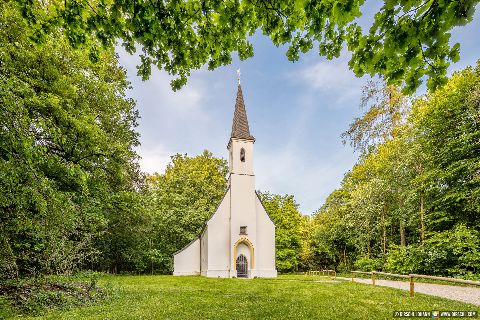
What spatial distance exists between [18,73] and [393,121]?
25977 mm

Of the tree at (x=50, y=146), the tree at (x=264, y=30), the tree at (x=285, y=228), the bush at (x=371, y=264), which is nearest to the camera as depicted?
the tree at (x=264, y=30)

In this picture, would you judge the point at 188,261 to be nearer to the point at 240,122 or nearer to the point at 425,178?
the point at 240,122

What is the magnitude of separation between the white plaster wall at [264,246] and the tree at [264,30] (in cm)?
2137

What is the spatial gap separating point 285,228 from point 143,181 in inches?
724

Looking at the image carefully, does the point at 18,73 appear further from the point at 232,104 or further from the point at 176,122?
the point at 232,104

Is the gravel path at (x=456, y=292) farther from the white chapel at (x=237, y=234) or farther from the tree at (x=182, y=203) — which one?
the tree at (x=182, y=203)

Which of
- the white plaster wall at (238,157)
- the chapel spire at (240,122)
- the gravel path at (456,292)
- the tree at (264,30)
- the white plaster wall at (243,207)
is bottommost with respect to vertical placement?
the gravel path at (456,292)

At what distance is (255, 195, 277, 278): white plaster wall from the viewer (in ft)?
77.7

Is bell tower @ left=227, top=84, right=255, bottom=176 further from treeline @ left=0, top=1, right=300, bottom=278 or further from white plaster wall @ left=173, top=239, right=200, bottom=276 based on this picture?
white plaster wall @ left=173, top=239, right=200, bottom=276

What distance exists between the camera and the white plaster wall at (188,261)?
86.6ft

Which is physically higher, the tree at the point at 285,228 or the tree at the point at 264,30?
the tree at the point at 264,30

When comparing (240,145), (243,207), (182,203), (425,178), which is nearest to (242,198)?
(243,207)

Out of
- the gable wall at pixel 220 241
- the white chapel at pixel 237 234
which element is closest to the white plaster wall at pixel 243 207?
the white chapel at pixel 237 234

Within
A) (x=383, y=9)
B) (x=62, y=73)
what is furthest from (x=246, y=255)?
(x=383, y=9)
